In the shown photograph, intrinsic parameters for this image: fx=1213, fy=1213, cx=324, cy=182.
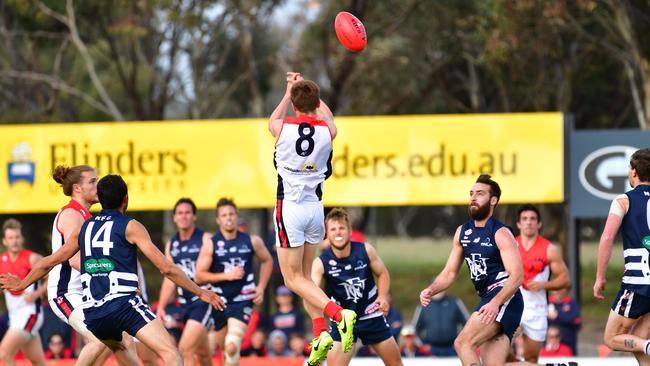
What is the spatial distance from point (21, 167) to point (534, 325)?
926 centimetres

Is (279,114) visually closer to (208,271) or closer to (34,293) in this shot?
(208,271)

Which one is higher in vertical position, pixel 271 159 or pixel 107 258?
pixel 271 159

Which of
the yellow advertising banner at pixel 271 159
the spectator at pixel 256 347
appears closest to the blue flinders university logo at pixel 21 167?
the yellow advertising banner at pixel 271 159

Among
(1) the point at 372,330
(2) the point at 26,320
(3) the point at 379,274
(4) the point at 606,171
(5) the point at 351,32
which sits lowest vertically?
(2) the point at 26,320

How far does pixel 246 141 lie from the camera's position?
19.0 metres

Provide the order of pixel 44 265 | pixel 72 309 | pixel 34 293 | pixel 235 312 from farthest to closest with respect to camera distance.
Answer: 1. pixel 34 293
2. pixel 235 312
3. pixel 72 309
4. pixel 44 265

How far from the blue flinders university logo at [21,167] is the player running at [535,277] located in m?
8.67

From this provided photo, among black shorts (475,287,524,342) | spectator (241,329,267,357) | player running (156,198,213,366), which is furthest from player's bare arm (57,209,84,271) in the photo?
spectator (241,329,267,357)

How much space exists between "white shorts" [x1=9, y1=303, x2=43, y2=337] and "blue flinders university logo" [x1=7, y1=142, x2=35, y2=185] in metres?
4.47

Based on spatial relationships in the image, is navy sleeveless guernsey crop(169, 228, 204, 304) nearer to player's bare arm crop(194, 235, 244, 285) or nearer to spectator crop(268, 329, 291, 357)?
player's bare arm crop(194, 235, 244, 285)

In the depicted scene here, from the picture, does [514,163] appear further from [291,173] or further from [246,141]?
[291,173]

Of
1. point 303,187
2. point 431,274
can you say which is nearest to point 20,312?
point 303,187

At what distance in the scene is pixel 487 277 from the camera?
438 inches

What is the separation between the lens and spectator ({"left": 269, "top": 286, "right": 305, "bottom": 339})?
18.4 m
